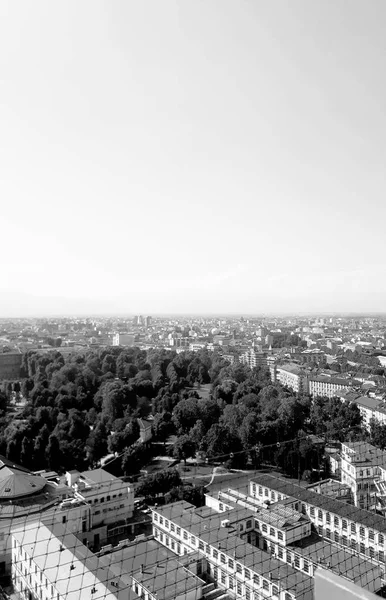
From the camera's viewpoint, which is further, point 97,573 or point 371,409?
point 371,409

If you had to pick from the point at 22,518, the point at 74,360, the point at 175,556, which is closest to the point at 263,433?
the point at 175,556

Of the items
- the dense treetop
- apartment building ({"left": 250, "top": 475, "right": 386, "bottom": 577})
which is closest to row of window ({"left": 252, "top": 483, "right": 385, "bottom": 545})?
apartment building ({"left": 250, "top": 475, "right": 386, "bottom": 577})

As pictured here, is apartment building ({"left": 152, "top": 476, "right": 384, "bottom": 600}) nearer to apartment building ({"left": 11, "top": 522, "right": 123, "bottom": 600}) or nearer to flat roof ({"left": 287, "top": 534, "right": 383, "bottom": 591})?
flat roof ({"left": 287, "top": 534, "right": 383, "bottom": 591})

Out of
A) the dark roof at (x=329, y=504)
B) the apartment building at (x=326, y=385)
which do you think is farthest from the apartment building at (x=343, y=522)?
the apartment building at (x=326, y=385)

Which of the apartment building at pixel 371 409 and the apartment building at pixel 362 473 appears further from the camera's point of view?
the apartment building at pixel 371 409

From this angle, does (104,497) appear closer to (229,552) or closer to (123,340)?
(229,552)

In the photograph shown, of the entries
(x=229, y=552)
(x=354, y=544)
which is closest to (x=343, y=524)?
(x=354, y=544)

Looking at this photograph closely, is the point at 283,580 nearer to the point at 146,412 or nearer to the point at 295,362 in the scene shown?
the point at 146,412

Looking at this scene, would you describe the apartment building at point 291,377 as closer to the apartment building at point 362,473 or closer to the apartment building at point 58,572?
the apartment building at point 362,473
